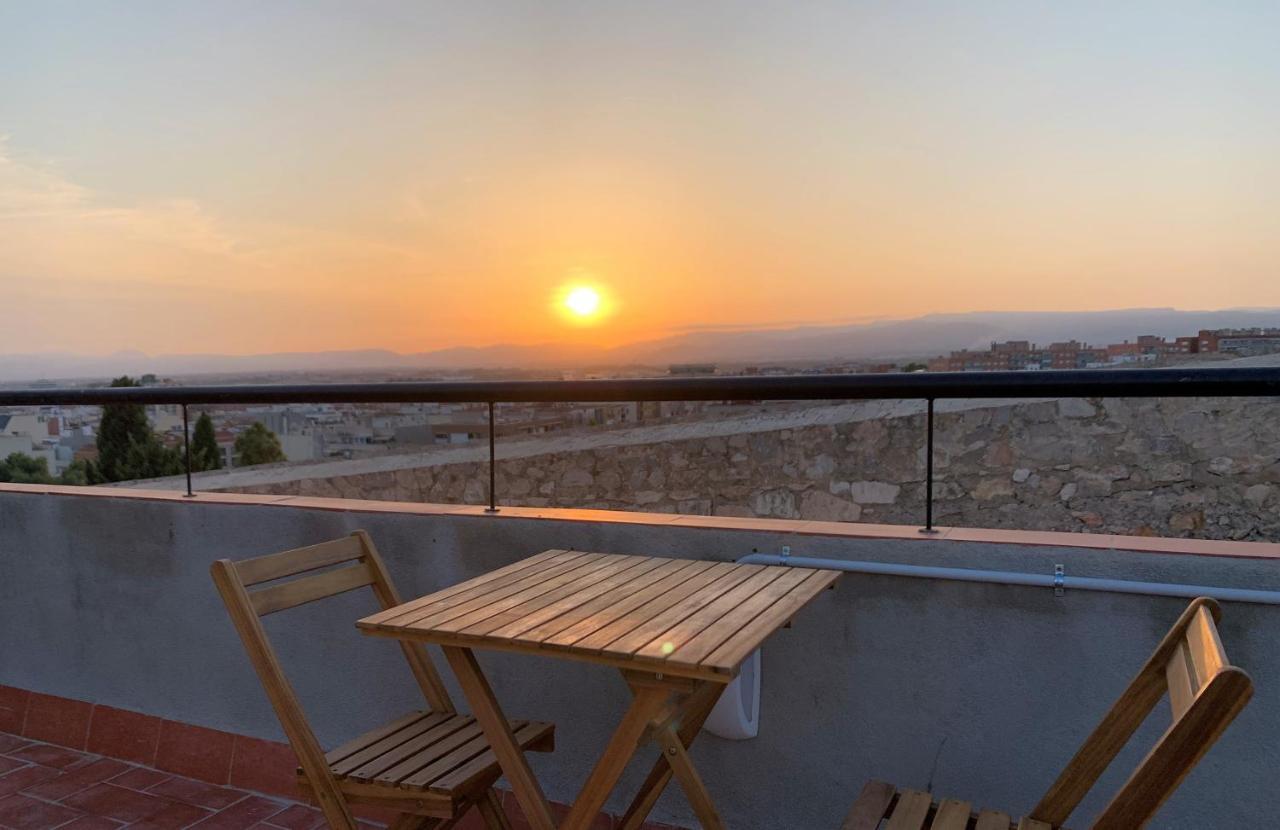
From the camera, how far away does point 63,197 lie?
13492mm

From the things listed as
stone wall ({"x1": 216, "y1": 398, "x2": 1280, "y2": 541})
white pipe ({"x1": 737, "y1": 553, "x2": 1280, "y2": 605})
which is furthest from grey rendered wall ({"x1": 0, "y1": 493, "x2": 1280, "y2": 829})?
stone wall ({"x1": 216, "y1": 398, "x2": 1280, "y2": 541})

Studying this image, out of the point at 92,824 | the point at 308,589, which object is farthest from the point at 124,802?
the point at 308,589

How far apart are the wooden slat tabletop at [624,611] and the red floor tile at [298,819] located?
1094mm

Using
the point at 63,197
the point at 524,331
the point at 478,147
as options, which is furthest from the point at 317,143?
the point at 63,197

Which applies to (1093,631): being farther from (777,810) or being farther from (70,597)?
(70,597)

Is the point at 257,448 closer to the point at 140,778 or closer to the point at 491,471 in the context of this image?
the point at 140,778

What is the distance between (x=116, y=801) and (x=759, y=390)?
7.40 ft

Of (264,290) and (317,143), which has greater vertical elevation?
(317,143)

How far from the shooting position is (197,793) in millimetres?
2834

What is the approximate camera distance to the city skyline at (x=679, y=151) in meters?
8.94

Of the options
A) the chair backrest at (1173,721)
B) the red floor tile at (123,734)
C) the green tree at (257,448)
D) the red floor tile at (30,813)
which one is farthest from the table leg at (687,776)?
the green tree at (257,448)

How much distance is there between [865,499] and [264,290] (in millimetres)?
12284

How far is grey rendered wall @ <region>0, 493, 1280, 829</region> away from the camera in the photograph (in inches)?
74.3

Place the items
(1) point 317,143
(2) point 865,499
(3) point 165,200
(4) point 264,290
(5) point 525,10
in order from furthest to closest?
(4) point 264,290
(3) point 165,200
(1) point 317,143
(5) point 525,10
(2) point 865,499
